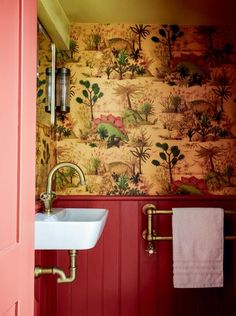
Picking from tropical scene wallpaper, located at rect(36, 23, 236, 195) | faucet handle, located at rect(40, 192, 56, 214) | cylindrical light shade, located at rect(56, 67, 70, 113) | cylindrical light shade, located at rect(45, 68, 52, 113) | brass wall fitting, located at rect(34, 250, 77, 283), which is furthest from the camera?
tropical scene wallpaper, located at rect(36, 23, 236, 195)

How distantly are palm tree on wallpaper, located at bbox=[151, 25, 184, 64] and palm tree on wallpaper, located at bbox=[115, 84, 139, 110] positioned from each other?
312 mm

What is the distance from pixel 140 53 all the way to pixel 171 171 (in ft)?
2.59

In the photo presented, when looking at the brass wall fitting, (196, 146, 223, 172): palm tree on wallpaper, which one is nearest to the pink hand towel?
(196, 146, 223, 172): palm tree on wallpaper

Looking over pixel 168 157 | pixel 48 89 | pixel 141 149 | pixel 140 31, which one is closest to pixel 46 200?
pixel 48 89

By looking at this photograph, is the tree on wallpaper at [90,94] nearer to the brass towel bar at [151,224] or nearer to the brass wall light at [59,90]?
the brass wall light at [59,90]

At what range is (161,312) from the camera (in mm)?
2377

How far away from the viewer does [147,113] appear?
2.45 m

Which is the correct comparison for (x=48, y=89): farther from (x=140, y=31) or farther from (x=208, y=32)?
(x=208, y=32)

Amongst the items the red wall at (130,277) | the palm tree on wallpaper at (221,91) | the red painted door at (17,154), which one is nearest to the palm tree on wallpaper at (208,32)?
the palm tree on wallpaper at (221,91)

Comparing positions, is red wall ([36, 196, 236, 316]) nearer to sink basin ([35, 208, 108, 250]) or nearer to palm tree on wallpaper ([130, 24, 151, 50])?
sink basin ([35, 208, 108, 250])

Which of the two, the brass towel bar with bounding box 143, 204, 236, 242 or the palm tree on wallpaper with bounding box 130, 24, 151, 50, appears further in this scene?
the palm tree on wallpaper with bounding box 130, 24, 151, 50

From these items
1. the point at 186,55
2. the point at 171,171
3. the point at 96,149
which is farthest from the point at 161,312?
the point at 186,55

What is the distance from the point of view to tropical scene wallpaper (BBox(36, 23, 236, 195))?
243 cm

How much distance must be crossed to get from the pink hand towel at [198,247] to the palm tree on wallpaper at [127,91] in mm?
761
